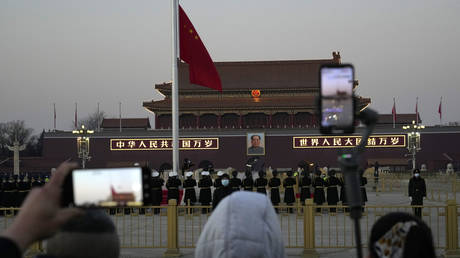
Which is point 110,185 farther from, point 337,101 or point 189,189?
point 189,189

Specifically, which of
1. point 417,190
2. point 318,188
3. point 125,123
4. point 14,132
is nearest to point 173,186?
point 318,188

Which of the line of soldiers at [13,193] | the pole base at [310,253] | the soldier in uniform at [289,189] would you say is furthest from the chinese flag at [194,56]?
the pole base at [310,253]

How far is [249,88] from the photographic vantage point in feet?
144

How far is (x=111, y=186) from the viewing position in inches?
62.1

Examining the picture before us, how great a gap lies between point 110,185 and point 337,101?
82 cm

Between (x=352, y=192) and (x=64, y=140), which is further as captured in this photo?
(x=64, y=140)

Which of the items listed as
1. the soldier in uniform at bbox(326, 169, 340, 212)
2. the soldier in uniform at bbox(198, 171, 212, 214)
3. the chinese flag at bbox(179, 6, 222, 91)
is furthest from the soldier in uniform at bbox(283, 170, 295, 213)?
the chinese flag at bbox(179, 6, 222, 91)

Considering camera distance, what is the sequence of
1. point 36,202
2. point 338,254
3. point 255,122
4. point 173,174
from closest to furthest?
point 36,202
point 338,254
point 173,174
point 255,122

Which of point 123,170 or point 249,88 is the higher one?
point 249,88

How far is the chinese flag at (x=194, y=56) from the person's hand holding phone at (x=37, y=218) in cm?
1379

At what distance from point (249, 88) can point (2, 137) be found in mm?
38966

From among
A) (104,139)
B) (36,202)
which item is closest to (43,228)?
(36,202)

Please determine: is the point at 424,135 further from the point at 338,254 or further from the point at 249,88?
the point at 338,254

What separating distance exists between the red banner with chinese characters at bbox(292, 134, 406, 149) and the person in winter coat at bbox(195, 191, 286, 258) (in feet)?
122
